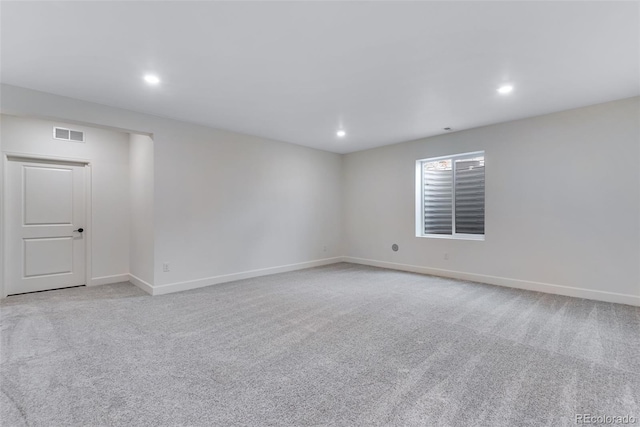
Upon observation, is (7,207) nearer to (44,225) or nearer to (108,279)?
(44,225)

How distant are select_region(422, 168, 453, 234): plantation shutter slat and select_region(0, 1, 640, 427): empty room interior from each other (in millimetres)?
56

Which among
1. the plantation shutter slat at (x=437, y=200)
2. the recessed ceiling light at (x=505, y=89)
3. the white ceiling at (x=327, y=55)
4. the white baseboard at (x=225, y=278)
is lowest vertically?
the white baseboard at (x=225, y=278)

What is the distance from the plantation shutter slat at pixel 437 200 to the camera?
210 inches

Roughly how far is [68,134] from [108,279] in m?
2.35

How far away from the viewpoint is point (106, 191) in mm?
4812

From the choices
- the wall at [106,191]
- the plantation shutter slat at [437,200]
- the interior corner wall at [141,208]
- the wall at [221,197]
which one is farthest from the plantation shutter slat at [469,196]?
the wall at [106,191]

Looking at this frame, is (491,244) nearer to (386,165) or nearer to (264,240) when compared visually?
(386,165)

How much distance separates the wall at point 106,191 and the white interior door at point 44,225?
18 centimetres

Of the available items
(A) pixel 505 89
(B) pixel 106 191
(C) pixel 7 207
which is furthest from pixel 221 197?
(A) pixel 505 89

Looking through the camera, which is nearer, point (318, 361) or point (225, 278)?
point (318, 361)

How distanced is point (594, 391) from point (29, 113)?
557 cm

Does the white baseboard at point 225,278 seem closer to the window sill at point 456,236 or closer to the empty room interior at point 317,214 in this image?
the empty room interior at point 317,214

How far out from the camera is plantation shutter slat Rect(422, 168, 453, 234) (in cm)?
533

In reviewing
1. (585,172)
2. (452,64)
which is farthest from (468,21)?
(585,172)
